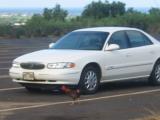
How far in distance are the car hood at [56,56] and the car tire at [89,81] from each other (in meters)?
0.36

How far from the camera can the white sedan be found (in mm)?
15578

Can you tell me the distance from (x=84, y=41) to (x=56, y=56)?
1.32 meters

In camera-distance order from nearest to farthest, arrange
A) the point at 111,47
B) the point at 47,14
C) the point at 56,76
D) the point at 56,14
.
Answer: the point at 56,76, the point at 111,47, the point at 47,14, the point at 56,14

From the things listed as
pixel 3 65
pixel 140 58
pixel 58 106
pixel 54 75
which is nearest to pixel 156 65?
pixel 140 58

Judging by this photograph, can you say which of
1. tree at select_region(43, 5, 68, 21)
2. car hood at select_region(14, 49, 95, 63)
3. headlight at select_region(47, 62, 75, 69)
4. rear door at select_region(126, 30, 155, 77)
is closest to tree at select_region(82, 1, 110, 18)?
tree at select_region(43, 5, 68, 21)

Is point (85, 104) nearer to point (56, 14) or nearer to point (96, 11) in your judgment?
point (96, 11)

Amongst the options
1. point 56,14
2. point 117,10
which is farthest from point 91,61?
point 56,14

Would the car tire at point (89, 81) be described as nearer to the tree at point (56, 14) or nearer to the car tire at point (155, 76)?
the car tire at point (155, 76)

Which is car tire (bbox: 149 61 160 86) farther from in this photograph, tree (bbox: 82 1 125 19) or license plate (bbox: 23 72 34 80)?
tree (bbox: 82 1 125 19)

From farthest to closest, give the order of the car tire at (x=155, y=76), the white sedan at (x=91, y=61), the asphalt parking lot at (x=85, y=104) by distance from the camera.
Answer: the car tire at (x=155, y=76), the white sedan at (x=91, y=61), the asphalt parking lot at (x=85, y=104)

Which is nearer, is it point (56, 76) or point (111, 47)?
point (56, 76)

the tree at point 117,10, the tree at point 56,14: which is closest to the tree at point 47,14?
the tree at point 56,14

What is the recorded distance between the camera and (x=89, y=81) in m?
16.0

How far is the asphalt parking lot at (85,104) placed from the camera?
12445 millimetres
